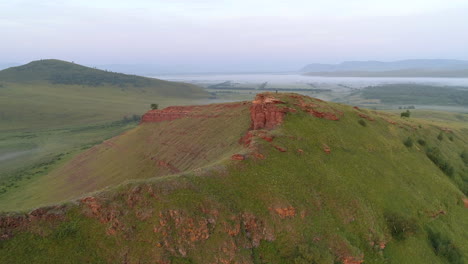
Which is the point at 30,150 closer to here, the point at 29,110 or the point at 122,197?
the point at 29,110

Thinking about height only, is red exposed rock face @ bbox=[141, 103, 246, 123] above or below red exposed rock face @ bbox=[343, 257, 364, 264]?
above

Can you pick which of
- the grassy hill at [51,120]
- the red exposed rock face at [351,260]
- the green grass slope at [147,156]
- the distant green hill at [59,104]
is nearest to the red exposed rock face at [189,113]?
the green grass slope at [147,156]

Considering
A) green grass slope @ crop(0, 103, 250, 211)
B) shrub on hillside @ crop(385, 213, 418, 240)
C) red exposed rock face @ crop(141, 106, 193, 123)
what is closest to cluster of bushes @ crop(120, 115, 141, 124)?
green grass slope @ crop(0, 103, 250, 211)

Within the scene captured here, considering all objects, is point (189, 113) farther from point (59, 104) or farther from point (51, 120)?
point (59, 104)

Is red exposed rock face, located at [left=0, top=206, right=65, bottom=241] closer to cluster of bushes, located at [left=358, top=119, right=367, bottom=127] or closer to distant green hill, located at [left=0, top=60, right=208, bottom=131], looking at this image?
cluster of bushes, located at [left=358, top=119, right=367, bottom=127]

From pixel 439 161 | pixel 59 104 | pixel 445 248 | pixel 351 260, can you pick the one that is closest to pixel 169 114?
pixel 351 260
